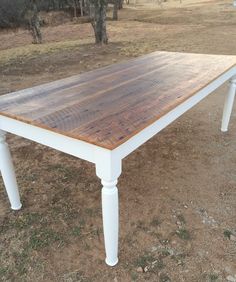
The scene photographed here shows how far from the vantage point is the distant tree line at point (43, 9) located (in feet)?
29.3

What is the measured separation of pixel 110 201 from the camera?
162 cm

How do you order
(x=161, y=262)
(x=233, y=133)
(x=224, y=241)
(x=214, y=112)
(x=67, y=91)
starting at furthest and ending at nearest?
(x=214, y=112) < (x=233, y=133) < (x=67, y=91) < (x=224, y=241) < (x=161, y=262)

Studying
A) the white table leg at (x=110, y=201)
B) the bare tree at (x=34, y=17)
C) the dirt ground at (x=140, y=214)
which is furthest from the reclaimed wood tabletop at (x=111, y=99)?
the bare tree at (x=34, y=17)

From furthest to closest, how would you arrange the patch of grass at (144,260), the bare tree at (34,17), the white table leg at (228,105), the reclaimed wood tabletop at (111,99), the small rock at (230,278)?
the bare tree at (34,17)
the white table leg at (228,105)
the patch of grass at (144,260)
the small rock at (230,278)
the reclaimed wood tabletop at (111,99)

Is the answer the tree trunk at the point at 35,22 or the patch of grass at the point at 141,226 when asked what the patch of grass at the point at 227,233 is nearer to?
the patch of grass at the point at 141,226

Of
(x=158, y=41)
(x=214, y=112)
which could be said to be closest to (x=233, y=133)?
(x=214, y=112)

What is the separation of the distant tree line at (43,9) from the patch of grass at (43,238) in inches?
302

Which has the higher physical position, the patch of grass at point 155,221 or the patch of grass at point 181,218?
the patch of grass at point 155,221

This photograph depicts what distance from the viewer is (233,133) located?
11.9 ft

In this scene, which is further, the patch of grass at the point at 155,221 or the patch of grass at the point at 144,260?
the patch of grass at the point at 155,221

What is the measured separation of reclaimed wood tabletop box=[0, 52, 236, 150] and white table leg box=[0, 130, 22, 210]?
0.31 m

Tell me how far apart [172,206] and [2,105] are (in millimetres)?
1500

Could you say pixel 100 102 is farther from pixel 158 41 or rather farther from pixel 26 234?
pixel 158 41

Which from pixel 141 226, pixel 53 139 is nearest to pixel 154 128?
pixel 53 139
